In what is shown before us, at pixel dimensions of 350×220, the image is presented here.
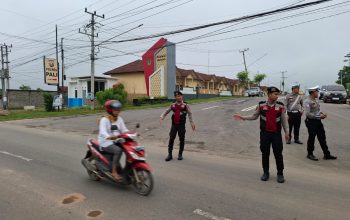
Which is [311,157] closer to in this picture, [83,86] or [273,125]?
[273,125]

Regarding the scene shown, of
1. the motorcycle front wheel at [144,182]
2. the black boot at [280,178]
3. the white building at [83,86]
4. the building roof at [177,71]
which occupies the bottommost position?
the black boot at [280,178]

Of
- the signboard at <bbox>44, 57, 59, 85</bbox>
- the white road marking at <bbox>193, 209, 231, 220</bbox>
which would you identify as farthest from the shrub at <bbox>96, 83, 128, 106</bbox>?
the white road marking at <bbox>193, 209, 231, 220</bbox>

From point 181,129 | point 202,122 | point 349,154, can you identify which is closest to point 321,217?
point 181,129

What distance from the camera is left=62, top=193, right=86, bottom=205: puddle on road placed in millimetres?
5754

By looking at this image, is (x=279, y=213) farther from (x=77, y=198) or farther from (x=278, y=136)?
(x=77, y=198)

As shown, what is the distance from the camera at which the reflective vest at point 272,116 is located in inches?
276

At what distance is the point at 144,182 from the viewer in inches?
237

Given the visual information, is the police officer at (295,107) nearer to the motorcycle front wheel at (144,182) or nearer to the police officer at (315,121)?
the police officer at (315,121)

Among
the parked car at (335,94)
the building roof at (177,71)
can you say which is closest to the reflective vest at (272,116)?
the parked car at (335,94)

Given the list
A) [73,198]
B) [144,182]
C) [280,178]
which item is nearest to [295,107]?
[280,178]

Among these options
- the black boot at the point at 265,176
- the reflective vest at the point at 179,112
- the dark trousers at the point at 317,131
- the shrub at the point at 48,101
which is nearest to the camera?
the black boot at the point at 265,176

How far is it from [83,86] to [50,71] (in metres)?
10.8

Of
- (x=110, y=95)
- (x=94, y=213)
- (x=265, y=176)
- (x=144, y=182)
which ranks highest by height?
(x=110, y=95)

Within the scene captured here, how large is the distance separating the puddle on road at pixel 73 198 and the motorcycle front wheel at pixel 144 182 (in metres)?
0.95
